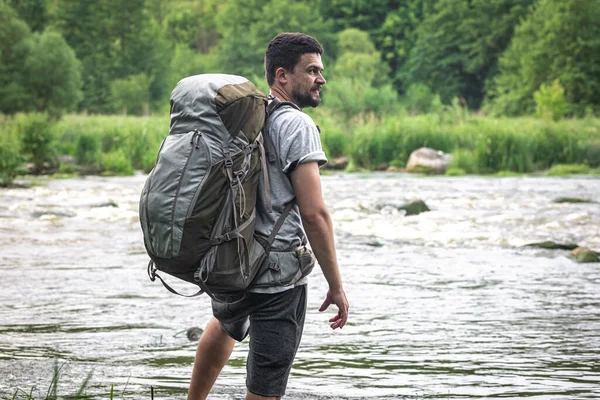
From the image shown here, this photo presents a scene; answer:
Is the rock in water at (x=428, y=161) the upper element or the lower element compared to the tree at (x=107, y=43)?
upper

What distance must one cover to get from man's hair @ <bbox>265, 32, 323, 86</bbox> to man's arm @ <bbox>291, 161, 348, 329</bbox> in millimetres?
474

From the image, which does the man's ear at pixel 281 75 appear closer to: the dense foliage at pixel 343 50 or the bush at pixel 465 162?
the bush at pixel 465 162

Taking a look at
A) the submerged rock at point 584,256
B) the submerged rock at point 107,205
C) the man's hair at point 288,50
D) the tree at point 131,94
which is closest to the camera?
the man's hair at point 288,50

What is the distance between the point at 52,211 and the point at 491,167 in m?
17.0

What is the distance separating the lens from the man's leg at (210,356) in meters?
4.47

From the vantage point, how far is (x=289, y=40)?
13.8 ft

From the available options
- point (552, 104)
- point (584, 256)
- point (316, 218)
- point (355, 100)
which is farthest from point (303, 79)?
point (552, 104)

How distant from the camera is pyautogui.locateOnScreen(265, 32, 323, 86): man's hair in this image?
4.18 m

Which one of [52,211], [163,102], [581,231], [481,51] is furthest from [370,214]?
[163,102]

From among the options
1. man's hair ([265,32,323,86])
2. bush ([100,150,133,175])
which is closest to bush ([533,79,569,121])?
bush ([100,150,133,175])

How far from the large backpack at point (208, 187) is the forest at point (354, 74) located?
23572 mm

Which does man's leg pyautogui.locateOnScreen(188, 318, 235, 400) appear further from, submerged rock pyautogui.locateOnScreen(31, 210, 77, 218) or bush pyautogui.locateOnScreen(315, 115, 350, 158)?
bush pyautogui.locateOnScreen(315, 115, 350, 158)

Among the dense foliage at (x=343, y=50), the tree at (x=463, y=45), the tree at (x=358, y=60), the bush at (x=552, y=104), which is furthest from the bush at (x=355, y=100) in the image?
the tree at (x=463, y=45)

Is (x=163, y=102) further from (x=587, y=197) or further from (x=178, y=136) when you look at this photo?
(x=178, y=136)
